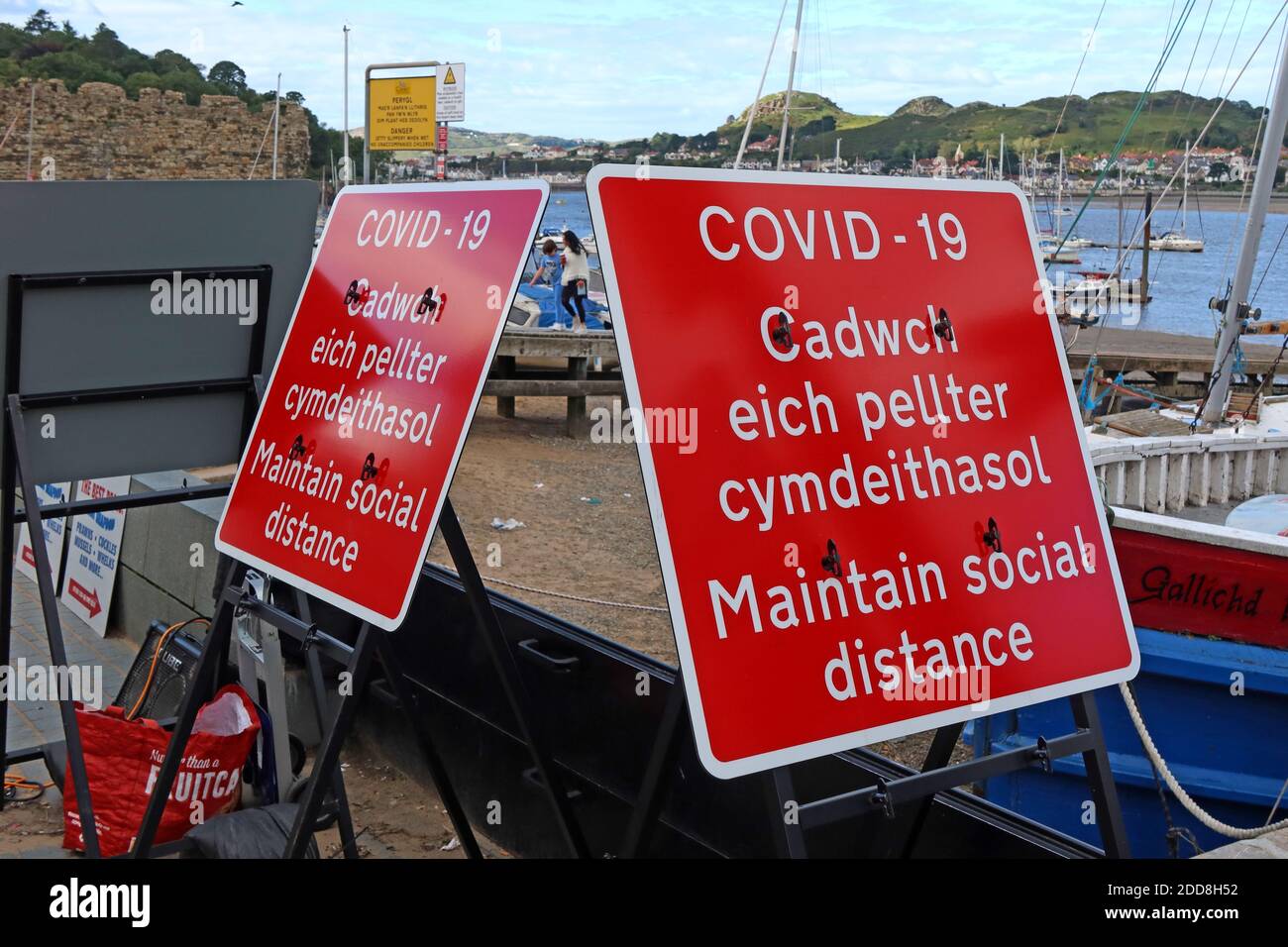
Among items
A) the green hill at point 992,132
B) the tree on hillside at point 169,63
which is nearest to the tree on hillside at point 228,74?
the tree on hillside at point 169,63

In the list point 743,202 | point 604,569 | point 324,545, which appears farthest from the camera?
point 604,569

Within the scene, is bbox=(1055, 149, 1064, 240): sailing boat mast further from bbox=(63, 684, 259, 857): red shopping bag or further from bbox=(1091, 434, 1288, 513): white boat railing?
bbox=(63, 684, 259, 857): red shopping bag

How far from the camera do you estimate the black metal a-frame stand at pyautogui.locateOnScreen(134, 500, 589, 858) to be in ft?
8.59

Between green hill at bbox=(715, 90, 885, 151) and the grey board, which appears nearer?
the grey board

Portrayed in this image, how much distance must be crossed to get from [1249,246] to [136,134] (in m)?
57.6

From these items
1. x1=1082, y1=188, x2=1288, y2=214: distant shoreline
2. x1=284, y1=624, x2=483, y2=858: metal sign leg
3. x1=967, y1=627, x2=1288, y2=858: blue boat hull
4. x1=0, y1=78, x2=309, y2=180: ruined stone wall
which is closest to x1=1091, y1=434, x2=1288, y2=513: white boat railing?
x1=967, y1=627, x2=1288, y2=858: blue boat hull

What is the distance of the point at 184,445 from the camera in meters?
4.26

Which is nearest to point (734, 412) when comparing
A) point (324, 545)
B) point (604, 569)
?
point (324, 545)

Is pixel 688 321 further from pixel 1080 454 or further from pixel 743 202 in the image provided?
pixel 1080 454

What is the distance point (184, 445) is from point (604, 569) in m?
6.90

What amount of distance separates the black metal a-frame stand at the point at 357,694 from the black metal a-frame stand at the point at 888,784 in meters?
0.52

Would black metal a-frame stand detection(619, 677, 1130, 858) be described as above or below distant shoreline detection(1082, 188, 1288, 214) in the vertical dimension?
below

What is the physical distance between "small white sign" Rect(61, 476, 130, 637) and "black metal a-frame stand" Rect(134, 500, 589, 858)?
12.7ft

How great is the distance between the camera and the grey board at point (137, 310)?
12.6 feet
